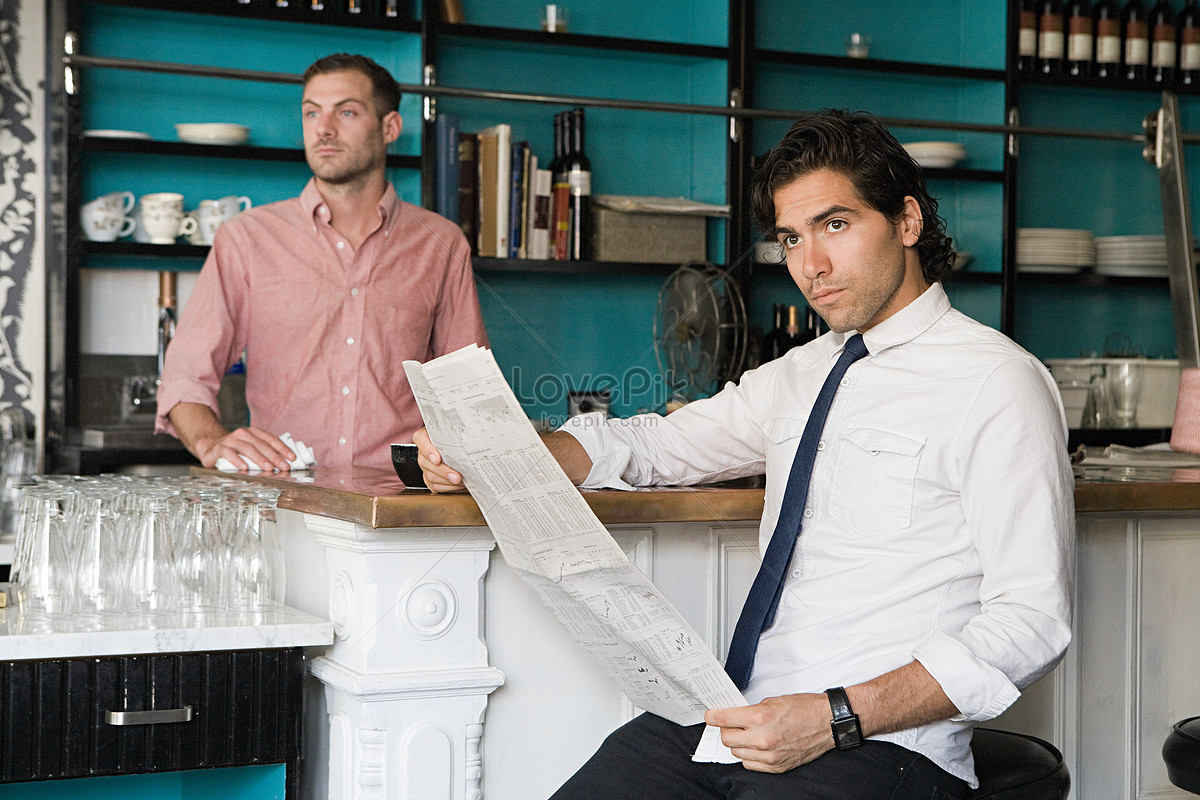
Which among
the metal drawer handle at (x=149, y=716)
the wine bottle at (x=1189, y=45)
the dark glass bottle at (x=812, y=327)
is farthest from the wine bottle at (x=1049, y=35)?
the metal drawer handle at (x=149, y=716)

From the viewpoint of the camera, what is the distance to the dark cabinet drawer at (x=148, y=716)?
147cm

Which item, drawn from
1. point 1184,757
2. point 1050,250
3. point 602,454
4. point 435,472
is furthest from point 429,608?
point 1050,250

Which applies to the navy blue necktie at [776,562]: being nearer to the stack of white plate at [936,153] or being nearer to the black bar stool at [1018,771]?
the black bar stool at [1018,771]

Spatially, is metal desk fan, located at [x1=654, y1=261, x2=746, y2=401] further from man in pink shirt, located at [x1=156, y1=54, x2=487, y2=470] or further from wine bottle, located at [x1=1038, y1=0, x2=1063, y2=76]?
wine bottle, located at [x1=1038, y1=0, x2=1063, y2=76]

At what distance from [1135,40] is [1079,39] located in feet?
0.92

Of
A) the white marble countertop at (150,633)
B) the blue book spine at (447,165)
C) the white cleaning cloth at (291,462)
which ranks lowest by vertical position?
the white marble countertop at (150,633)

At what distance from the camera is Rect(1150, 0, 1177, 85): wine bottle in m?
4.63

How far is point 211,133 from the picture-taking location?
11.5ft

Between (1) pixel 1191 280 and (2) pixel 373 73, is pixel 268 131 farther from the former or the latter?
(1) pixel 1191 280

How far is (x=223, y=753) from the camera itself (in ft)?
5.08

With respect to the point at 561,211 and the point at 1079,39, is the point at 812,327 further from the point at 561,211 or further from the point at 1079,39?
the point at 1079,39

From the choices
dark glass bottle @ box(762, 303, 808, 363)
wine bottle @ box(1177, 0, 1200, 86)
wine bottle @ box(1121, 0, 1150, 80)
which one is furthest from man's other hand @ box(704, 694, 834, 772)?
wine bottle @ box(1177, 0, 1200, 86)

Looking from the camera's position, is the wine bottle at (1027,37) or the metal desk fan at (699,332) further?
the wine bottle at (1027,37)

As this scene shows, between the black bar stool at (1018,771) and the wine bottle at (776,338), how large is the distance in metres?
2.56
